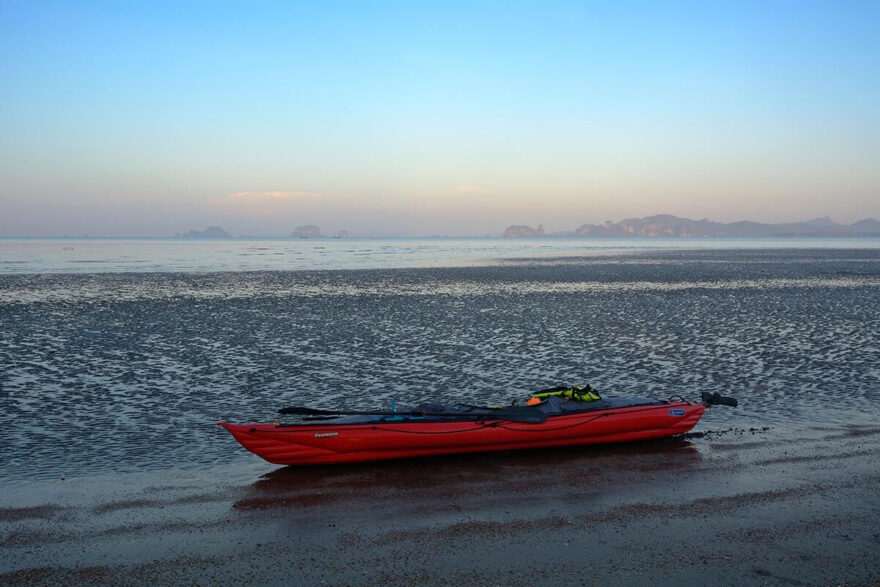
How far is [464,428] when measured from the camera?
10.0 meters

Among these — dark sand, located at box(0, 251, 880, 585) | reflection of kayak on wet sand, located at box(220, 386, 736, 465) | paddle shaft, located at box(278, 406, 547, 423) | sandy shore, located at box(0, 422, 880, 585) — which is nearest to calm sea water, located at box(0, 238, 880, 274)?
dark sand, located at box(0, 251, 880, 585)

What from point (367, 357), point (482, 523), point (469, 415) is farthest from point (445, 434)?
point (367, 357)

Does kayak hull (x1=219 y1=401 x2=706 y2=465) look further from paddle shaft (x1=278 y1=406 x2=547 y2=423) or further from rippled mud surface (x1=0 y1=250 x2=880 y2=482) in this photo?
rippled mud surface (x1=0 y1=250 x2=880 y2=482)

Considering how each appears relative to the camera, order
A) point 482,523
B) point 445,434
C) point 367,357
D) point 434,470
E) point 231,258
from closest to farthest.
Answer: point 482,523, point 434,470, point 445,434, point 367,357, point 231,258

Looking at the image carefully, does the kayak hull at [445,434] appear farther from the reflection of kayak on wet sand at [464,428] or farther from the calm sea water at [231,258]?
the calm sea water at [231,258]

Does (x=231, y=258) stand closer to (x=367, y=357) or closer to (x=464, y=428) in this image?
(x=367, y=357)

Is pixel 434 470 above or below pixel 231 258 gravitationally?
below

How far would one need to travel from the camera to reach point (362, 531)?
24.6ft

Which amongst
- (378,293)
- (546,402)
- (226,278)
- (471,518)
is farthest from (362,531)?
(226,278)

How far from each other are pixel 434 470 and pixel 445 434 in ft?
1.80

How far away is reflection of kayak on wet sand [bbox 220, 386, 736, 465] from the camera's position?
955cm

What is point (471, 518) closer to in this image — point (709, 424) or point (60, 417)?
point (709, 424)

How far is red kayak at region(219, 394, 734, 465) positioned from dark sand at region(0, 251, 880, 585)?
24 centimetres

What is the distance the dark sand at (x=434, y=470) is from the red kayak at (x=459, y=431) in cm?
24
